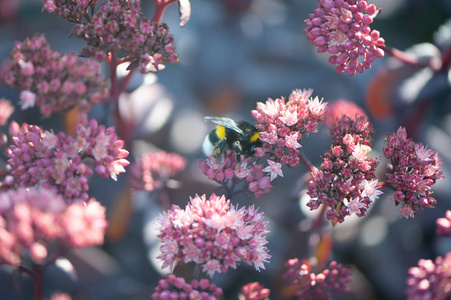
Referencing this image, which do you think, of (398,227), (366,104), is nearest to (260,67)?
(366,104)

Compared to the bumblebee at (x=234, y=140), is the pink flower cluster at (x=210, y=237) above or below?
below

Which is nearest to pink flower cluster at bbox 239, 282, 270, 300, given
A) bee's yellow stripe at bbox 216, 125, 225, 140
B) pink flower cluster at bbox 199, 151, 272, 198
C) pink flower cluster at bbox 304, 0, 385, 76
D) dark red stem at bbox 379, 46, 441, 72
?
pink flower cluster at bbox 199, 151, 272, 198

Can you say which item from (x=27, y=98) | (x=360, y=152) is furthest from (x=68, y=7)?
(x=360, y=152)

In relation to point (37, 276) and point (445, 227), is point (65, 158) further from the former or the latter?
point (445, 227)

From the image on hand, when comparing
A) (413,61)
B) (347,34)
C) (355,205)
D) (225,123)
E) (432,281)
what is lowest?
(432,281)

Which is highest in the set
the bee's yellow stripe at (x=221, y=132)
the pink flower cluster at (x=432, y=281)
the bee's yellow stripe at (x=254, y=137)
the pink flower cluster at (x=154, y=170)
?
the pink flower cluster at (x=154, y=170)

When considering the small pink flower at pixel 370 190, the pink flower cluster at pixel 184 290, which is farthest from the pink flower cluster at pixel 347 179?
the pink flower cluster at pixel 184 290

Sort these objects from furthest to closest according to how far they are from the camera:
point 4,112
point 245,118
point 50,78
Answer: point 245,118 < point 4,112 < point 50,78

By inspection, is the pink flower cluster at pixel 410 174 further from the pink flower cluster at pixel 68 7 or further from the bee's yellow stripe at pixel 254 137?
the pink flower cluster at pixel 68 7
